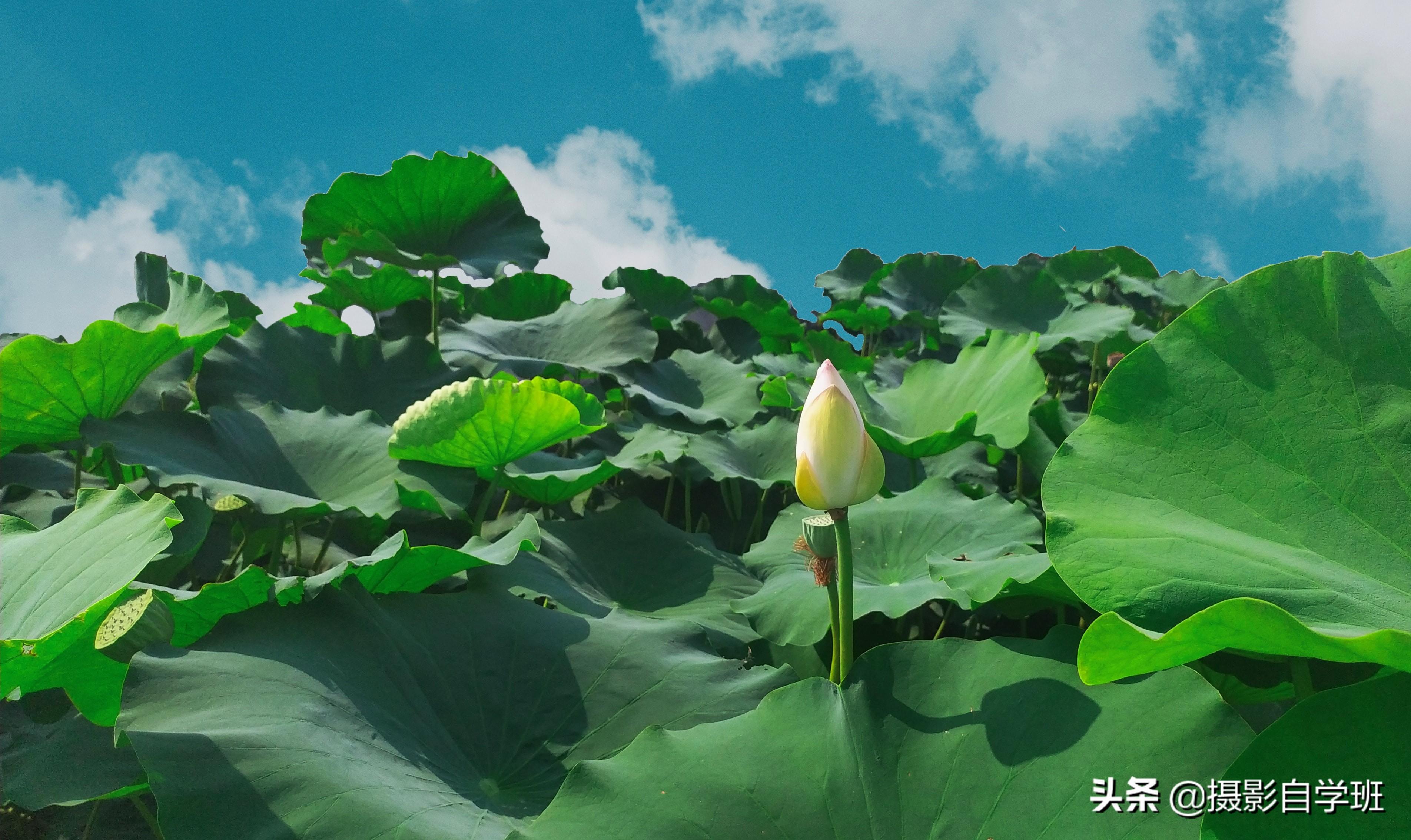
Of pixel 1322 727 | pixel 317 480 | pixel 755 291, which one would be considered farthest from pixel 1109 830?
pixel 755 291

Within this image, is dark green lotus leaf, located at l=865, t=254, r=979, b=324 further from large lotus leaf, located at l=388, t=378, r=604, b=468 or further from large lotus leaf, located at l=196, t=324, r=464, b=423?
large lotus leaf, located at l=388, t=378, r=604, b=468

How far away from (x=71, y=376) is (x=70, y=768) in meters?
0.71

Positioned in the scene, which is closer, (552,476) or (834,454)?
(834,454)

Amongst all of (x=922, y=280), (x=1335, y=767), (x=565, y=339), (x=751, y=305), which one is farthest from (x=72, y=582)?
(x=922, y=280)

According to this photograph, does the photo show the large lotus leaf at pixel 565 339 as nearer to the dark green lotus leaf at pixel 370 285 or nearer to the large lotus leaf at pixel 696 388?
the large lotus leaf at pixel 696 388

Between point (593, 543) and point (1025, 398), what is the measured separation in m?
Answer: 0.80

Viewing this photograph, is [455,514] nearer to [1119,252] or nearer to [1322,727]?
[1322,727]

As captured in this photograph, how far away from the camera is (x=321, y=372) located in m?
2.19

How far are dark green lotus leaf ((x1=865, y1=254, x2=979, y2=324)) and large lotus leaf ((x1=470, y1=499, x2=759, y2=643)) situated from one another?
2.30 meters

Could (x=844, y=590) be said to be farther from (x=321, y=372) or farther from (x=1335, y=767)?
(x=321, y=372)

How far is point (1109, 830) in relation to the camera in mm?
755

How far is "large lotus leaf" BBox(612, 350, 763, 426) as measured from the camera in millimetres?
2236

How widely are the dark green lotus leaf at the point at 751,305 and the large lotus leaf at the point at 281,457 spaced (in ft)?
5.70

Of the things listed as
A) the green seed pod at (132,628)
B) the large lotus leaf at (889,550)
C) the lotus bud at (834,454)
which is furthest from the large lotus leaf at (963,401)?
the green seed pod at (132,628)
